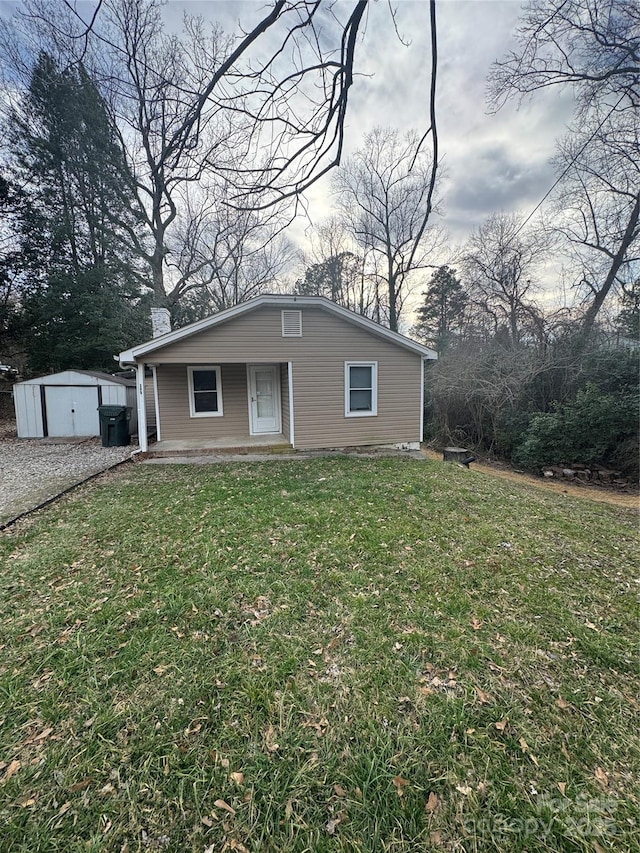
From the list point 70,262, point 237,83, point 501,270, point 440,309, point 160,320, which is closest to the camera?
point 237,83

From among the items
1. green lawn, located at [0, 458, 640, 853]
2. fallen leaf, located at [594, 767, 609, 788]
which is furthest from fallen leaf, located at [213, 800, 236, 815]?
fallen leaf, located at [594, 767, 609, 788]

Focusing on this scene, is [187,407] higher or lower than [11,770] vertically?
higher

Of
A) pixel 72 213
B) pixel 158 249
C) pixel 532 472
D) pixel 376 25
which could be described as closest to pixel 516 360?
pixel 532 472

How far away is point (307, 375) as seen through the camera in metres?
8.88

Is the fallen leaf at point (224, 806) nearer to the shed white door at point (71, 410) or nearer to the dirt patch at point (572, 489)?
the dirt patch at point (572, 489)

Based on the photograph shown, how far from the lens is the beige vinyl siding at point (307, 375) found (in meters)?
8.28

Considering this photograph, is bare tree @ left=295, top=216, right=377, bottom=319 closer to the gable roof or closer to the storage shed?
the gable roof

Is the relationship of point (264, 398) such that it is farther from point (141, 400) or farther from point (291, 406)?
point (141, 400)

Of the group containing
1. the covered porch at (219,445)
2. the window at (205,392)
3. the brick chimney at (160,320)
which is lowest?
the covered porch at (219,445)

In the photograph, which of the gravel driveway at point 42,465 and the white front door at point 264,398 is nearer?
the gravel driveway at point 42,465

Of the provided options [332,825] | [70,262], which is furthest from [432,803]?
[70,262]

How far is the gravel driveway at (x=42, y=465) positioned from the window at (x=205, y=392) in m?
2.08

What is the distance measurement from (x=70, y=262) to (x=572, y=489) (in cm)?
2202

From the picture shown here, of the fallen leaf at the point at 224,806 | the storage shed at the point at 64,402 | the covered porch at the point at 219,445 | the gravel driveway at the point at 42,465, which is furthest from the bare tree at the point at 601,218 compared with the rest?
the storage shed at the point at 64,402
